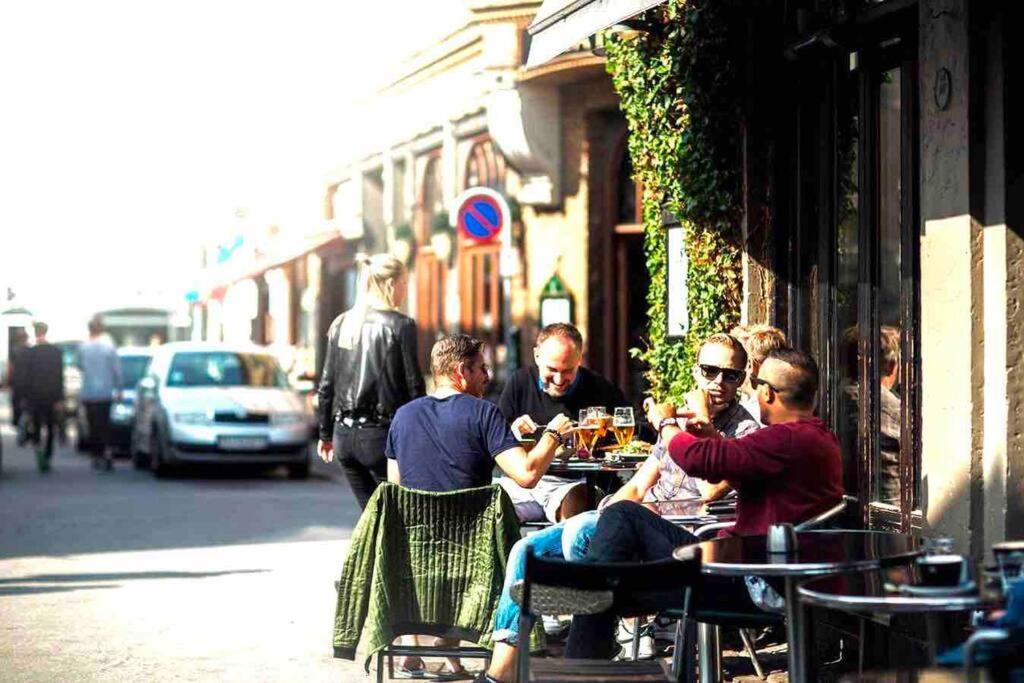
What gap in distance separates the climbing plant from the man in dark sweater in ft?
5.47

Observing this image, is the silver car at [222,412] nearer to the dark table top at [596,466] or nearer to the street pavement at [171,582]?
the street pavement at [171,582]

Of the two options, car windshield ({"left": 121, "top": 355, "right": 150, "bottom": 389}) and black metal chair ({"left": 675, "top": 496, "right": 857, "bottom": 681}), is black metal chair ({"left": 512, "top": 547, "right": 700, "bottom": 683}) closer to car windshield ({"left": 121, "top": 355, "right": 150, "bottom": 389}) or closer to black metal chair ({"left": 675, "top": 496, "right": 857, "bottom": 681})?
black metal chair ({"left": 675, "top": 496, "right": 857, "bottom": 681})

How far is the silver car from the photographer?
23422 millimetres

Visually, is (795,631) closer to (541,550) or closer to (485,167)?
(541,550)

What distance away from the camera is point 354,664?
948 cm

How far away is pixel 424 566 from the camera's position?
7.91 metres

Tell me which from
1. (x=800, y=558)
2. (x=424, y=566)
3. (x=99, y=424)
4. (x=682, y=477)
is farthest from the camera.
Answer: (x=99, y=424)

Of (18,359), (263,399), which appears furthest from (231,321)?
(263,399)

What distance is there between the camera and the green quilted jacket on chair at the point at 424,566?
7.84 m

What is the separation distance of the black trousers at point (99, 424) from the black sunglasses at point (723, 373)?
18632 millimetres

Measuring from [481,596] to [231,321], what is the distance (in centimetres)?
4075

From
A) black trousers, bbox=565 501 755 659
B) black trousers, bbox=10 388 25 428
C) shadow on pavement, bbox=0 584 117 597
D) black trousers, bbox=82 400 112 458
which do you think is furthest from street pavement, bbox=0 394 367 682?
black trousers, bbox=10 388 25 428

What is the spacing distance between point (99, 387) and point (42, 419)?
4.03 ft

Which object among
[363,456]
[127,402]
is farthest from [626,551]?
[127,402]
